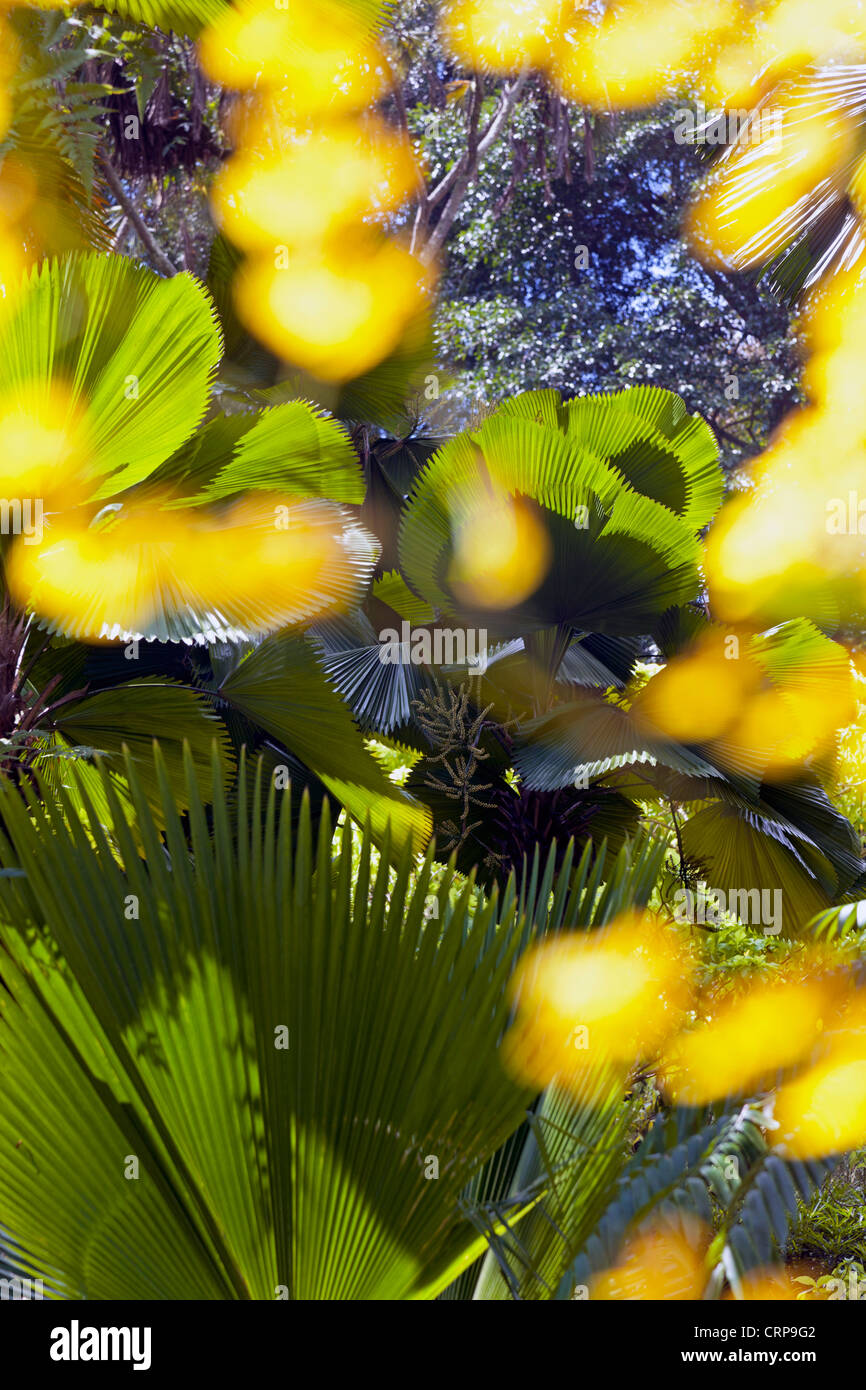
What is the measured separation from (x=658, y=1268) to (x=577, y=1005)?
14.0 inches

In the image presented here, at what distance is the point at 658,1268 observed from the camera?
1195 mm

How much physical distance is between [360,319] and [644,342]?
1017cm

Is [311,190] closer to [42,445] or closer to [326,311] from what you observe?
[326,311]

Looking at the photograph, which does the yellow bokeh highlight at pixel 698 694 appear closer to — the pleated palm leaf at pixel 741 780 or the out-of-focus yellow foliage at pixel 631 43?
the pleated palm leaf at pixel 741 780

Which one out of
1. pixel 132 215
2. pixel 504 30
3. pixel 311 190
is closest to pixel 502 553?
pixel 311 190

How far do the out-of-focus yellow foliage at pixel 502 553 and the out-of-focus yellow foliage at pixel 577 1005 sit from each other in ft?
7.79

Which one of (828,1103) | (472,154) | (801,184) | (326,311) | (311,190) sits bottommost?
(828,1103)

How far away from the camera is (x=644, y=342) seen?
14.7 m

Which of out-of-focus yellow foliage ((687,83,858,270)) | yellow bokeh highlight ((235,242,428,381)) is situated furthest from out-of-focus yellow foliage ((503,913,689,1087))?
out-of-focus yellow foliage ((687,83,858,270))

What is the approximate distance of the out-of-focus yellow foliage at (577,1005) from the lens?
1.41 metres

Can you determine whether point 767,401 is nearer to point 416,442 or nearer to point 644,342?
point 644,342

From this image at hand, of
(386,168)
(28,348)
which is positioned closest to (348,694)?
(28,348)

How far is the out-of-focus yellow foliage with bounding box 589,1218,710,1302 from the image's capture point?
111 centimetres
